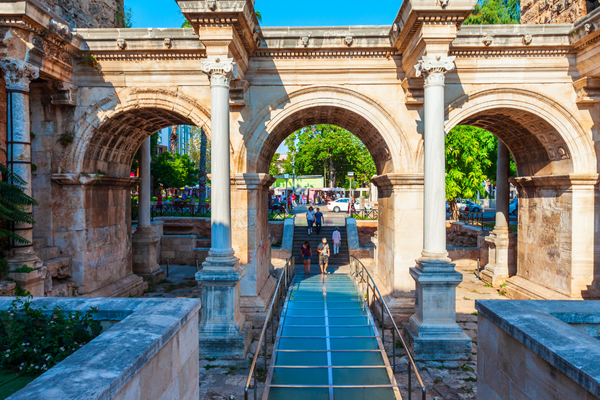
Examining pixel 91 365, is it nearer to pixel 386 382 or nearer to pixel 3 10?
pixel 386 382

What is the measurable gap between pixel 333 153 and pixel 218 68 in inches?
1191

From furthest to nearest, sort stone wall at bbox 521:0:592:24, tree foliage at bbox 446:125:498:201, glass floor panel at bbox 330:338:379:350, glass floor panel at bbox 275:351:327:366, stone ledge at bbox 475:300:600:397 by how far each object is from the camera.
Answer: tree foliage at bbox 446:125:498:201
stone wall at bbox 521:0:592:24
glass floor panel at bbox 330:338:379:350
glass floor panel at bbox 275:351:327:366
stone ledge at bbox 475:300:600:397

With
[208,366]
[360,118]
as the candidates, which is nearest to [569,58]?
[360,118]

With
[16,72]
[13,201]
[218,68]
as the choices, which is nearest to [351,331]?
[218,68]

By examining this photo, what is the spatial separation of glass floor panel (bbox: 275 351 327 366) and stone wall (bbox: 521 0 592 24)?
1037 centimetres

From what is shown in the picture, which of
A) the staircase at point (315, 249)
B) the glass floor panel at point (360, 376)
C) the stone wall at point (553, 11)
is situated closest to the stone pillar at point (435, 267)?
the glass floor panel at point (360, 376)

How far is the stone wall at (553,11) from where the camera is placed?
9547 millimetres

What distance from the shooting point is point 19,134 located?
305 inches

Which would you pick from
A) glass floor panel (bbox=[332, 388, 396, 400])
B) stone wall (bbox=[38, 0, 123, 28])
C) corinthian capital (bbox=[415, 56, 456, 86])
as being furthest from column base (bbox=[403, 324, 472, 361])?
stone wall (bbox=[38, 0, 123, 28])

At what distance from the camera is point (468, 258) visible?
15656 mm

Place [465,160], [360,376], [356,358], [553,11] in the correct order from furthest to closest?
[465,160]
[553,11]
[356,358]
[360,376]

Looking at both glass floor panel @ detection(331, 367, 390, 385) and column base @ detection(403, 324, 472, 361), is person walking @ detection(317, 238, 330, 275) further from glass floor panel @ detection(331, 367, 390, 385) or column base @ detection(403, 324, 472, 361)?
glass floor panel @ detection(331, 367, 390, 385)

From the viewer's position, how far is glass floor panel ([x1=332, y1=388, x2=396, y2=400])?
516 centimetres

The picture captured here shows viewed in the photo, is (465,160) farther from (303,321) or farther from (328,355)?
(328,355)
